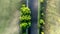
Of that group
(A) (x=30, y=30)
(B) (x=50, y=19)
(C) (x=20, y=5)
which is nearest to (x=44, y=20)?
(B) (x=50, y=19)

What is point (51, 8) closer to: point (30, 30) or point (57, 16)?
point (57, 16)

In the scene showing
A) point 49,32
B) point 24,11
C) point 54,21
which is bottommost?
point 49,32

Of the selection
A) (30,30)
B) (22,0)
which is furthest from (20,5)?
(30,30)

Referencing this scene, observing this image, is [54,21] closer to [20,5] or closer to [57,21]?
[57,21]

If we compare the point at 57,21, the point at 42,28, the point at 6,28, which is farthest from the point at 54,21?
the point at 6,28

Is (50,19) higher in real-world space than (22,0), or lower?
lower

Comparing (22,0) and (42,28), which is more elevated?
(22,0)

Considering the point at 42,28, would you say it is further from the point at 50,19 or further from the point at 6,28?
the point at 6,28
